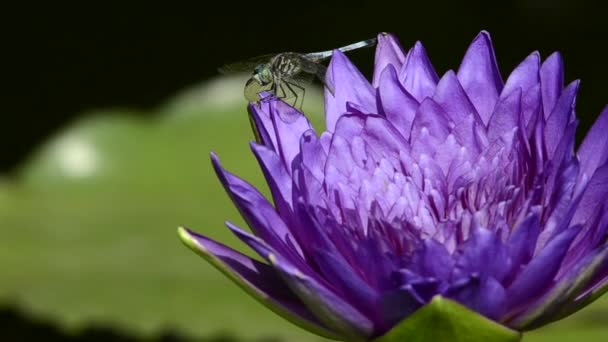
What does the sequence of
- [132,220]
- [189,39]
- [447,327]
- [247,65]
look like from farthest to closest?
[189,39] → [132,220] → [247,65] → [447,327]

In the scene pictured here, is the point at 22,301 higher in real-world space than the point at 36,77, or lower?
lower

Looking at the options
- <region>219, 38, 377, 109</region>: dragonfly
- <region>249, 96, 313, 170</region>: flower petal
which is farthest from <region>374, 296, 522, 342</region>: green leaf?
<region>219, 38, 377, 109</region>: dragonfly

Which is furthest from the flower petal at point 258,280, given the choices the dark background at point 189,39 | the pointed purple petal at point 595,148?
the dark background at point 189,39

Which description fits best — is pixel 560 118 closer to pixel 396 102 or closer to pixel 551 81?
pixel 551 81

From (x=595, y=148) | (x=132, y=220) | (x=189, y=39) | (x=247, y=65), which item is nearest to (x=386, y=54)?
(x=247, y=65)

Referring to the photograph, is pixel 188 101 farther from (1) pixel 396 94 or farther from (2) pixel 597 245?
(2) pixel 597 245

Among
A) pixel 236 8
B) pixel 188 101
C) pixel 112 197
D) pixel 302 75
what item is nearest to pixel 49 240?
pixel 112 197

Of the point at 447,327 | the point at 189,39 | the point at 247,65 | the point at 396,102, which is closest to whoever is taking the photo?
the point at 447,327
